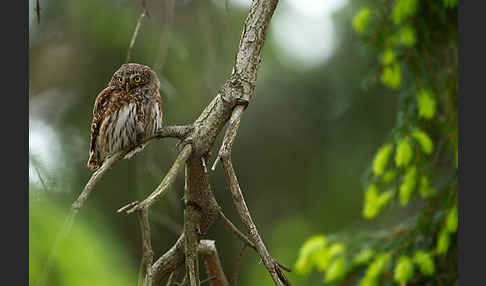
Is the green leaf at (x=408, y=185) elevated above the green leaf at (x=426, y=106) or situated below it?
below

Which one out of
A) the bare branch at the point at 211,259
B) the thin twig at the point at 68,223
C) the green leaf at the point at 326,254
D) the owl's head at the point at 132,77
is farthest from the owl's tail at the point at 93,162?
the green leaf at the point at 326,254

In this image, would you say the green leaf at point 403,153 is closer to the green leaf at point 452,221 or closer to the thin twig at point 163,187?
the green leaf at point 452,221

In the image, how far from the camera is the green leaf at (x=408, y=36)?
2.70 m

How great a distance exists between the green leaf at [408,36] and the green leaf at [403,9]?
55 millimetres

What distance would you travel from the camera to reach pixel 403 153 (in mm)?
2543

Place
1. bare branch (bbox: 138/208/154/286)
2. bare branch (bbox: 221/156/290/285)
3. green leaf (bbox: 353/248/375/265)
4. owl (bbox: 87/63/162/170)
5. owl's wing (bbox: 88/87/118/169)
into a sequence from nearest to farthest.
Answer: bare branch (bbox: 138/208/154/286) → bare branch (bbox: 221/156/290/285) → owl (bbox: 87/63/162/170) → owl's wing (bbox: 88/87/118/169) → green leaf (bbox: 353/248/375/265)

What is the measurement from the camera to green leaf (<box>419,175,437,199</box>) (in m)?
2.66

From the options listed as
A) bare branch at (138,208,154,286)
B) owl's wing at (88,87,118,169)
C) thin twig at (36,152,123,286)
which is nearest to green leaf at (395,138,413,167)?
owl's wing at (88,87,118,169)

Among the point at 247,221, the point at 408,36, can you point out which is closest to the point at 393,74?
the point at 408,36

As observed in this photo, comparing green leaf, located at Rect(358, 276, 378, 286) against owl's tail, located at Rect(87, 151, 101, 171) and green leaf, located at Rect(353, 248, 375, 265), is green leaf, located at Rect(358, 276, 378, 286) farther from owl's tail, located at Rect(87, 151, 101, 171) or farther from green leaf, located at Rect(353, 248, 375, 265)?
owl's tail, located at Rect(87, 151, 101, 171)

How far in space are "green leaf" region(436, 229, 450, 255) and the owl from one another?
134cm

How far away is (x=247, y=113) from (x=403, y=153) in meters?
2.69

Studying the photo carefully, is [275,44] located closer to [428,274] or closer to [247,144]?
[247,144]

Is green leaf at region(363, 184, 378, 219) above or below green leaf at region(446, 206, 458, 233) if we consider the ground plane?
above
